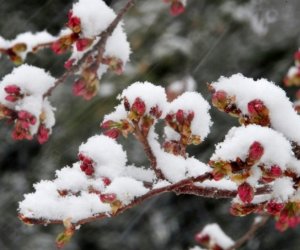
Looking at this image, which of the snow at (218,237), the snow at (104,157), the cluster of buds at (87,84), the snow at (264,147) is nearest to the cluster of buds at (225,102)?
the snow at (264,147)

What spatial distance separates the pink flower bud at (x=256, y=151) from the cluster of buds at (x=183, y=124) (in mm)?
298

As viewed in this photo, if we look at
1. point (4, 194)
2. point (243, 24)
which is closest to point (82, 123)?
point (4, 194)

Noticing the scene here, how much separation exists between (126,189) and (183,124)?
213mm

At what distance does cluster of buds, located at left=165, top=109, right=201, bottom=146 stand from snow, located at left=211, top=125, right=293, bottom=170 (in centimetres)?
24

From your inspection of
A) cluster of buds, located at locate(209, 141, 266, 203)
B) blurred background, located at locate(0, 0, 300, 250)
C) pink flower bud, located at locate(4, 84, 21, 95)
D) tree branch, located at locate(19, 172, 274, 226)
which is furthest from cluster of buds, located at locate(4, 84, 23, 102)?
blurred background, located at locate(0, 0, 300, 250)

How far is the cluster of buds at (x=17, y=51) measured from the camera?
1510 mm

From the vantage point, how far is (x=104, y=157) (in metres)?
1.33

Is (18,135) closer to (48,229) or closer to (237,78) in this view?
(237,78)

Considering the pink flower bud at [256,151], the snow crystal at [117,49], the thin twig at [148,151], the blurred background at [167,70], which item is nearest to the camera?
the pink flower bud at [256,151]

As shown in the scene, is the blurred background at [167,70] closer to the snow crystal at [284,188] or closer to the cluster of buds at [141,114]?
the cluster of buds at [141,114]

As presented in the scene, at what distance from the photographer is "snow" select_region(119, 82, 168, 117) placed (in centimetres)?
127

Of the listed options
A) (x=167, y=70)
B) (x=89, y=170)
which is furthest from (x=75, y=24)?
(x=167, y=70)

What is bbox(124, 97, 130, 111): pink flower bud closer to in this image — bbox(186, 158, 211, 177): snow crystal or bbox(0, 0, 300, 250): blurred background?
bbox(186, 158, 211, 177): snow crystal

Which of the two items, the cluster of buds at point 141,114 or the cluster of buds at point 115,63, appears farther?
the cluster of buds at point 115,63
